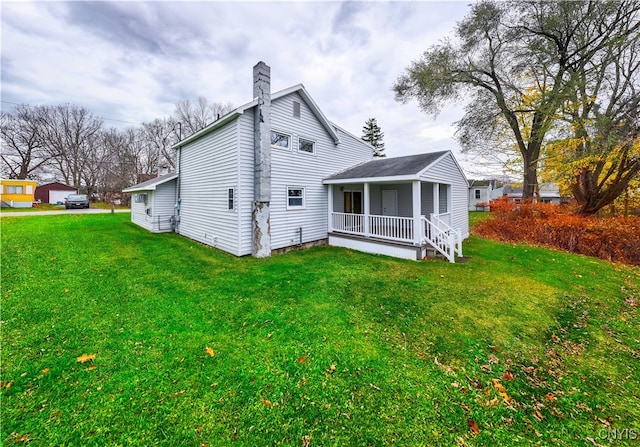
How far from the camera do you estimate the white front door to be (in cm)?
1377

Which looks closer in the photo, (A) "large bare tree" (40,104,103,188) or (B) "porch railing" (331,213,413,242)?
(B) "porch railing" (331,213,413,242)

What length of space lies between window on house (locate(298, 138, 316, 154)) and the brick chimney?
2.01 meters

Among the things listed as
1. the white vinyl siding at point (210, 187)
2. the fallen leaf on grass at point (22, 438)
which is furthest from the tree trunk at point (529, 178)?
the fallen leaf on grass at point (22, 438)

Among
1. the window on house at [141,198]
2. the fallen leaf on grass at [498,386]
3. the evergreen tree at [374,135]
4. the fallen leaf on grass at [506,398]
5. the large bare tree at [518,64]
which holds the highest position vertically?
the evergreen tree at [374,135]

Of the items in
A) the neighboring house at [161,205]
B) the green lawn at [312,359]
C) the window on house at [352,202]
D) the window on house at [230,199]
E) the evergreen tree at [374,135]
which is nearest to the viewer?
the green lawn at [312,359]

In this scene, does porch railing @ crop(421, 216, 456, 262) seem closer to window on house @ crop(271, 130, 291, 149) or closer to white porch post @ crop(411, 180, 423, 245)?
white porch post @ crop(411, 180, 423, 245)

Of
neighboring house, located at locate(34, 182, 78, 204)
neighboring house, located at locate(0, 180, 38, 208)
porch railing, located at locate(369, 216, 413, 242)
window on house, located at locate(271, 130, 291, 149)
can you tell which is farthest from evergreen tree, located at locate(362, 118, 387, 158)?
neighboring house, located at locate(34, 182, 78, 204)

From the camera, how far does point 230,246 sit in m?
9.50

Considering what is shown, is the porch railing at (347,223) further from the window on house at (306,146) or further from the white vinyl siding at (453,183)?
the white vinyl siding at (453,183)

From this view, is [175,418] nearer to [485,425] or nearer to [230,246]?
[485,425]

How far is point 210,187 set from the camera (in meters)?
10.8

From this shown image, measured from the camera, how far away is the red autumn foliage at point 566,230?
10.1 metres

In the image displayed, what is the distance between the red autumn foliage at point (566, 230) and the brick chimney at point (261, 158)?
1249 cm

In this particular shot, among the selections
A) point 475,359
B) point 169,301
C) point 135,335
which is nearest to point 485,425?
point 475,359
